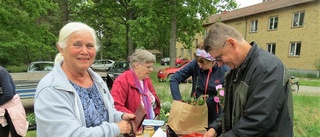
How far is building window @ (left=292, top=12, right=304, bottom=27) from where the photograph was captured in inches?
691

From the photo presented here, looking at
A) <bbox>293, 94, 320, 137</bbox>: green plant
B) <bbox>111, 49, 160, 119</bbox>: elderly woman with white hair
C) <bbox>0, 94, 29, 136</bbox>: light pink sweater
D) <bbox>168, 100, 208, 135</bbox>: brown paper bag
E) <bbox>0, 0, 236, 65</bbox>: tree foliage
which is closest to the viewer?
<bbox>168, 100, 208, 135</bbox>: brown paper bag

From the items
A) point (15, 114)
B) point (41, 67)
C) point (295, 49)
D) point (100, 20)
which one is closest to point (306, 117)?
point (15, 114)

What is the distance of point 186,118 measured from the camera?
2.13m

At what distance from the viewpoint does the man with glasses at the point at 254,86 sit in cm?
128

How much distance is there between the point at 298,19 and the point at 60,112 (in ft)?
68.2

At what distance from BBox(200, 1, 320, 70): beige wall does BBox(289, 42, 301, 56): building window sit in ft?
0.98

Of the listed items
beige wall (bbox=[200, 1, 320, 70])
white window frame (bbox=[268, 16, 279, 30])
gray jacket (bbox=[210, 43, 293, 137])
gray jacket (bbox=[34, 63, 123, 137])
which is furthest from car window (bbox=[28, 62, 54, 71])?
white window frame (bbox=[268, 16, 279, 30])

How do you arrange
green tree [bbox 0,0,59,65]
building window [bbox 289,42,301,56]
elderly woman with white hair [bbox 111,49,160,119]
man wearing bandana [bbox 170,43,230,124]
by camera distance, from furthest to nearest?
1. building window [bbox 289,42,301,56]
2. green tree [bbox 0,0,59,65]
3. man wearing bandana [bbox 170,43,230,124]
4. elderly woman with white hair [bbox 111,49,160,119]

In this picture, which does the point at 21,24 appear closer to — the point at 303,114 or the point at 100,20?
the point at 303,114

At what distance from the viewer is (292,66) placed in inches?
714

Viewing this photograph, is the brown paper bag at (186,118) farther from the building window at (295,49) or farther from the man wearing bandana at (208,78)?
the building window at (295,49)

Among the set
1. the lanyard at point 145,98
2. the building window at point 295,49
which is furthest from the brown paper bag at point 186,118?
the building window at point 295,49

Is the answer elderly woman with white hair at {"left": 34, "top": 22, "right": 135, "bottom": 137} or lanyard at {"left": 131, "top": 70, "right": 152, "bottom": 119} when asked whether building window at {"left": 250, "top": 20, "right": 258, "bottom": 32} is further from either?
elderly woman with white hair at {"left": 34, "top": 22, "right": 135, "bottom": 137}

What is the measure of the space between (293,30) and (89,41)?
20.4 meters
